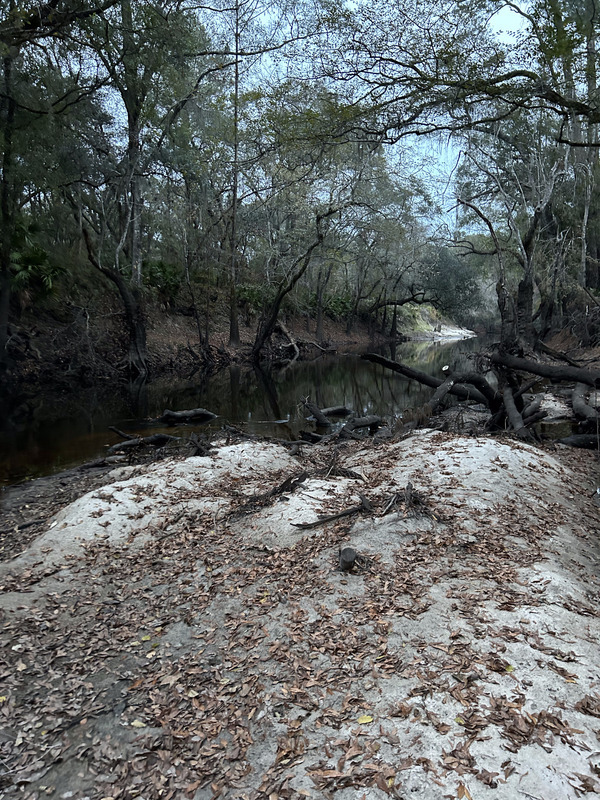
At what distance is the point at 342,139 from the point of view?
796cm

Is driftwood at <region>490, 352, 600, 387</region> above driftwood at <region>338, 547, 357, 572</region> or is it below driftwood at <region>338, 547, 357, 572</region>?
above

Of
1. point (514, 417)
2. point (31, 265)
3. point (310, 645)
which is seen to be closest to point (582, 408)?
point (514, 417)

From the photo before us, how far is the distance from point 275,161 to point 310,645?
1724 centimetres

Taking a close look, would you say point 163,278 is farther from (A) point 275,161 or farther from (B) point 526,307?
(B) point 526,307

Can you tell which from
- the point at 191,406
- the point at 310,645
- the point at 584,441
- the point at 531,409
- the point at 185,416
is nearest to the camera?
the point at 310,645

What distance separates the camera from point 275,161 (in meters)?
17.7

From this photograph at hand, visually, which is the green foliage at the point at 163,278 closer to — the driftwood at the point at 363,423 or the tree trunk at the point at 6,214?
the tree trunk at the point at 6,214

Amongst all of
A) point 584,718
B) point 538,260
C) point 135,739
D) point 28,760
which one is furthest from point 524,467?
point 538,260

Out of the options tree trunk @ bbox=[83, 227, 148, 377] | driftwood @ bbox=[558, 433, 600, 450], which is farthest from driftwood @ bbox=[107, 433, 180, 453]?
tree trunk @ bbox=[83, 227, 148, 377]

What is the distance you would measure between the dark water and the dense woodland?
4.08 metres

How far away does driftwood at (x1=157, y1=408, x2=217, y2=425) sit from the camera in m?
13.5

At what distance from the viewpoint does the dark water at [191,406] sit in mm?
11391

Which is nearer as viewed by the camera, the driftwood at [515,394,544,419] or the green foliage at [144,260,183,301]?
the driftwood at [515,394,544,419]

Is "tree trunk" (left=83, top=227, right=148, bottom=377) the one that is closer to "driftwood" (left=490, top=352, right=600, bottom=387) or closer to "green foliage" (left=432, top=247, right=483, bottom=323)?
"driftwood" (left=490, top=352, right=600, bottom=387)
